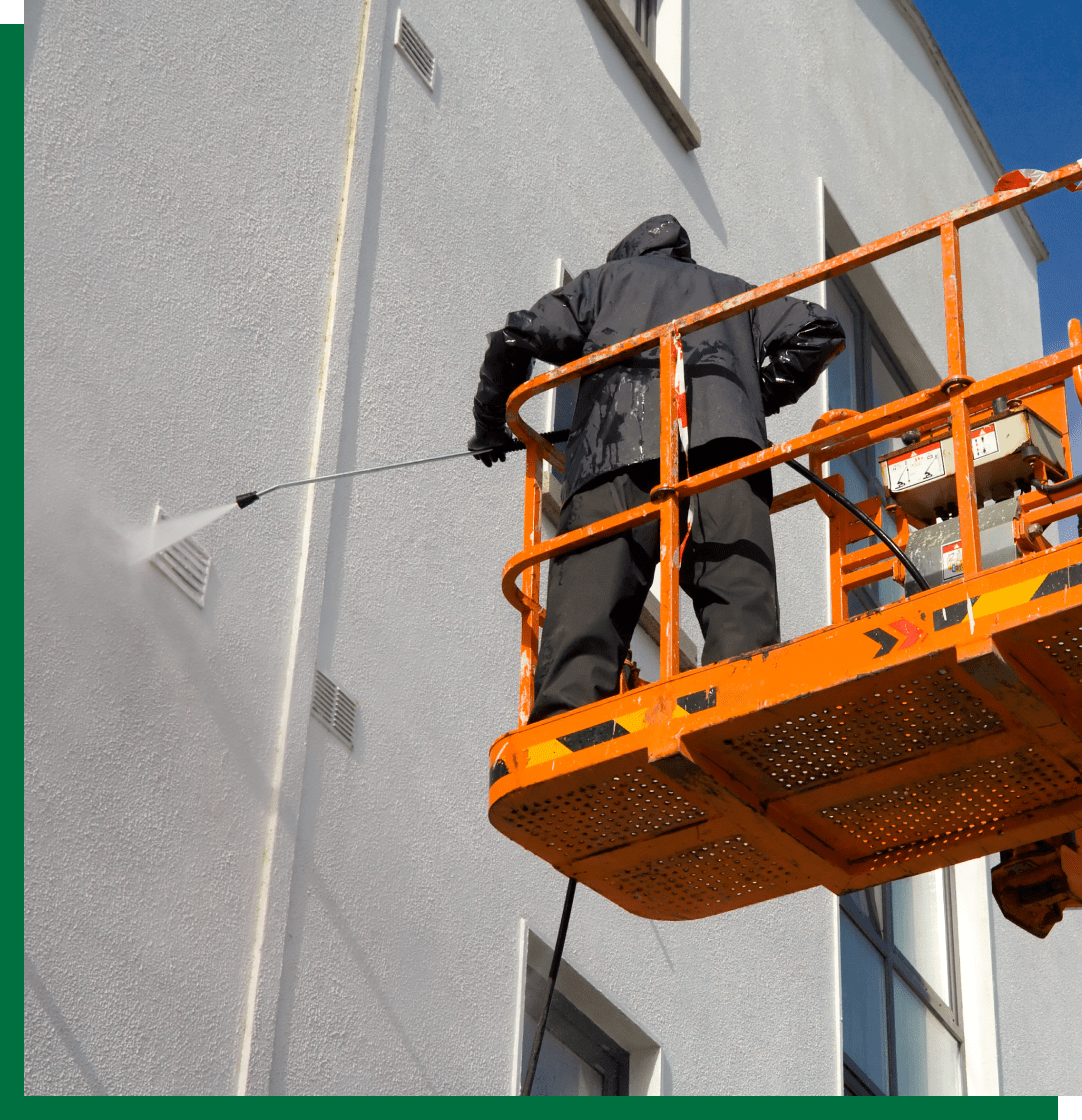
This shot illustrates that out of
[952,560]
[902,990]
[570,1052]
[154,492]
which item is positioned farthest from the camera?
[902,990]

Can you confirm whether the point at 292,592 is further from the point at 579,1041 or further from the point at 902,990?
the point at 902,990

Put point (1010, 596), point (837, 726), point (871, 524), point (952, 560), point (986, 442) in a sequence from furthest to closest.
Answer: point (986, 442) < point (952, 560) < point (871, 524) < point (837, 726) < point (1010, 596)

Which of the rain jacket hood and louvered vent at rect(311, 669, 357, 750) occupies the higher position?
the rain jacket hood

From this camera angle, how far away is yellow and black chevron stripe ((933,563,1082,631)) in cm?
510

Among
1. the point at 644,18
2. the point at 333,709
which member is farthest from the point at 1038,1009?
the point at 333,709

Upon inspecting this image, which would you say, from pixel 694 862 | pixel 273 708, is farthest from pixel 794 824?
pixel 273 708

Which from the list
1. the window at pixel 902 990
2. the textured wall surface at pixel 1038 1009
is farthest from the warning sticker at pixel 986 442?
the textured wall surface at pixel 1038 1009

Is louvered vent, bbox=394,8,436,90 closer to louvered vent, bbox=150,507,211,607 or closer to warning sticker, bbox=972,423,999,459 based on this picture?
louvered vent, bbox=150,507,211,607

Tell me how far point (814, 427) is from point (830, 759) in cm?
118

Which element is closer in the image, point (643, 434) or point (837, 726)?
point (837, 726)

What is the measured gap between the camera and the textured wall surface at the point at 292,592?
5.95 m

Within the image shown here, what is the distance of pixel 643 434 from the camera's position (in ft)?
20.9

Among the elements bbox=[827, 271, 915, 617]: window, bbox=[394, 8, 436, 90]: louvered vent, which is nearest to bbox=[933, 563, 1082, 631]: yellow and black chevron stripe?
bbox=[394, 8, 436, 90]: louvered vent

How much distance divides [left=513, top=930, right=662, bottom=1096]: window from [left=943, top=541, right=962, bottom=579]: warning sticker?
2.50 metres
